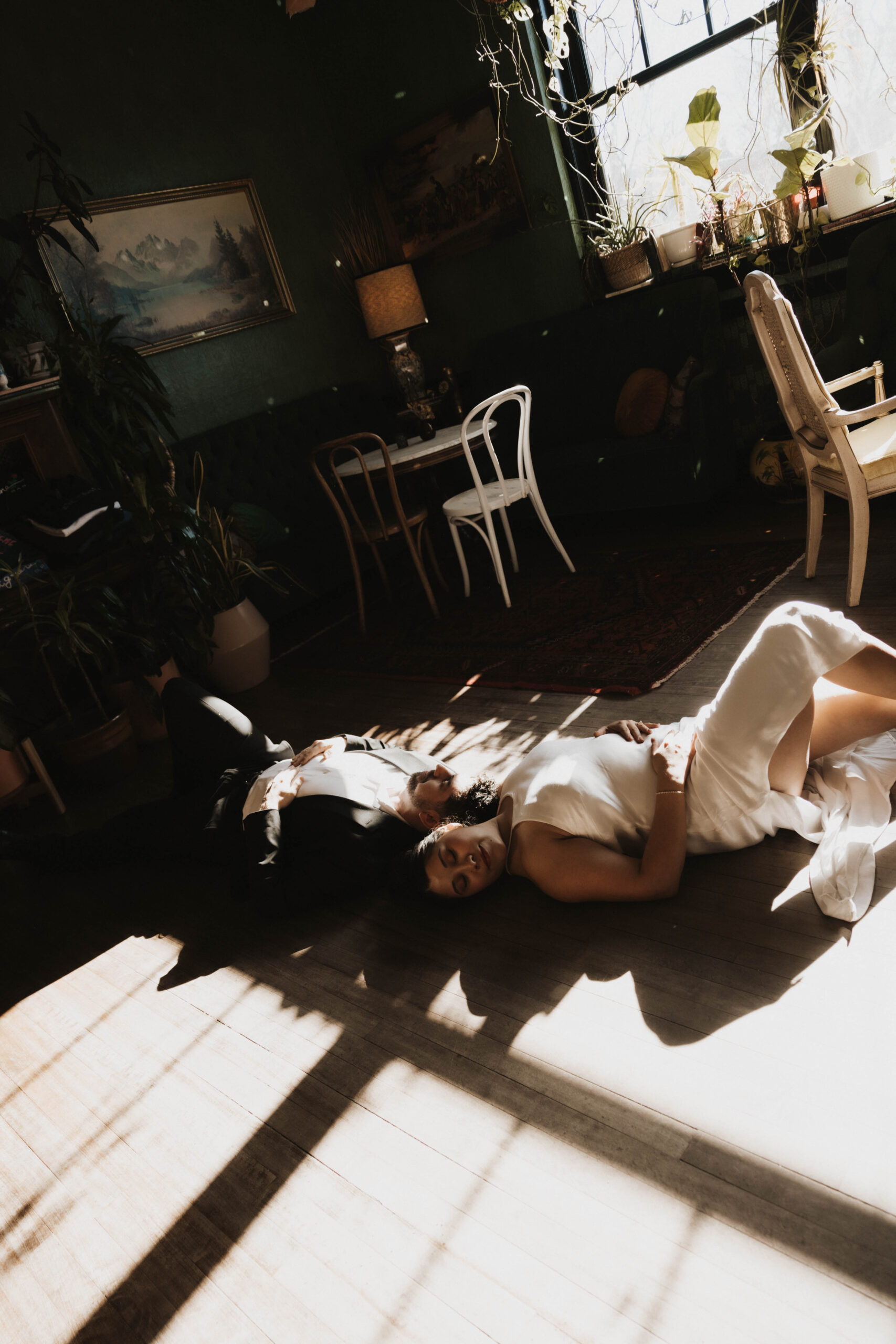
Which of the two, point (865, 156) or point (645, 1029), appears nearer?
point (645, 1029)

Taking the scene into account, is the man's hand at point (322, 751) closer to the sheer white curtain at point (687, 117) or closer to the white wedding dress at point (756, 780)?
the white wedding dress at point (756, 780)

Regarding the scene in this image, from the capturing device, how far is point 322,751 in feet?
8.27

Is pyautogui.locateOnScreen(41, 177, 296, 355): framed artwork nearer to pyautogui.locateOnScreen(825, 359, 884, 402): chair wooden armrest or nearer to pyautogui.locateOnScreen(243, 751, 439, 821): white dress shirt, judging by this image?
pyautogui.locateOnScreen(243, 751, 439, 821): white dress shirt

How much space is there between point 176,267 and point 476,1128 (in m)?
4.82

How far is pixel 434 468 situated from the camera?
5.30 m

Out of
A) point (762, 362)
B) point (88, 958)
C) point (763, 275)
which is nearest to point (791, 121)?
point (762, 362)

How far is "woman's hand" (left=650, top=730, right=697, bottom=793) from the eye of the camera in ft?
6.05

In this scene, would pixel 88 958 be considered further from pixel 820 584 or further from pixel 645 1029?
pixel 820 584

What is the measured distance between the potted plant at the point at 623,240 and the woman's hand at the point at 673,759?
366cm

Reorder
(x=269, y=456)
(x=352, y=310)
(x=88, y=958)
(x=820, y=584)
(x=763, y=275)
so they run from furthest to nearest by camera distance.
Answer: (x=352, y=310)
(x=269, y=456)
(x=820, y=584)
(x=763, y=275)
(x=88, y=958)

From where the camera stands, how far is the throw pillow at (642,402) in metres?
4.34

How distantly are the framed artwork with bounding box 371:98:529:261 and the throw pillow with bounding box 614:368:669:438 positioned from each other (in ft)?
4.52

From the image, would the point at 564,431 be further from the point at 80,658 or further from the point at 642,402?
the point at 80,658

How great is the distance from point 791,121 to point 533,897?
4.04 m
